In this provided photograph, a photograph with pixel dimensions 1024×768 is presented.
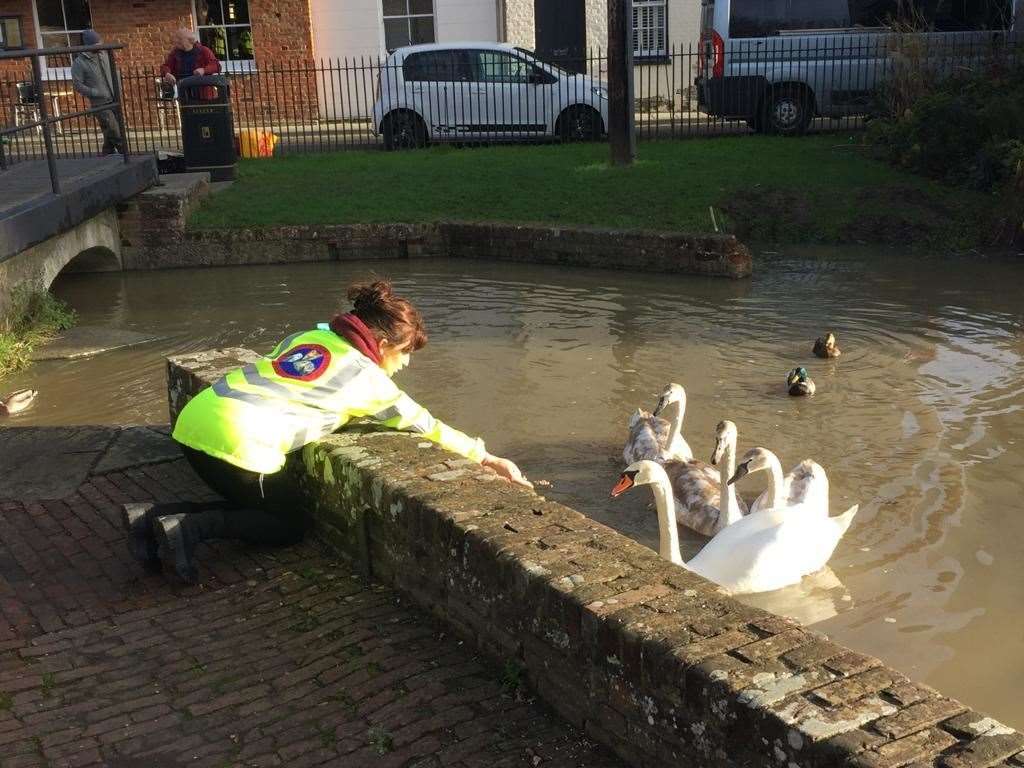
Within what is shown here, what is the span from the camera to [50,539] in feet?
17.3

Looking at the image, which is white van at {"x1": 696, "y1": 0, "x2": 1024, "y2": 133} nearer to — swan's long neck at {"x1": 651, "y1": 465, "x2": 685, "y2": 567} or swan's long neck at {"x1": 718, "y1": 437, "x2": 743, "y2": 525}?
swan's long neck at {"x1": 718, "y1": 437, "x2": 743, "y2": 525}

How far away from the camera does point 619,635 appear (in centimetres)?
330

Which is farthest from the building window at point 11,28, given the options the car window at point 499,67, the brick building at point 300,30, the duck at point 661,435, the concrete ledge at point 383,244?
the duck at point 661,435

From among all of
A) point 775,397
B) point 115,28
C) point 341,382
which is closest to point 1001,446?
point 775,397

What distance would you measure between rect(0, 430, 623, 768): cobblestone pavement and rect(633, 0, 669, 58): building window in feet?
71.5

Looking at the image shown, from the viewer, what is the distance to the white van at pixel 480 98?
62.7 feet

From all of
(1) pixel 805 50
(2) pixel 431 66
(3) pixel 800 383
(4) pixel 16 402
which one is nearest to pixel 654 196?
(1) pixel 805 50

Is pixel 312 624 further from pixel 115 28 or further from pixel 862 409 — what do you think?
pixel 115 28

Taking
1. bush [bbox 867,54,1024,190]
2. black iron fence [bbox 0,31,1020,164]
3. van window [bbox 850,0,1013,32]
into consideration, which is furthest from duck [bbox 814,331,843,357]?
van window [bbox 850,0,1013,32]

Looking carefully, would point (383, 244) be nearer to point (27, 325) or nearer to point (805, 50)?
point (27, 325)

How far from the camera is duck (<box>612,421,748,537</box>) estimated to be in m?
6.03

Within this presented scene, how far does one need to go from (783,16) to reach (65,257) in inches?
487

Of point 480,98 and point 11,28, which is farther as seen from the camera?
point 11,28

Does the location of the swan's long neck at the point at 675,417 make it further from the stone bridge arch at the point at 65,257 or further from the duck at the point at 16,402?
the stone bridge arch at the point at 65,257
